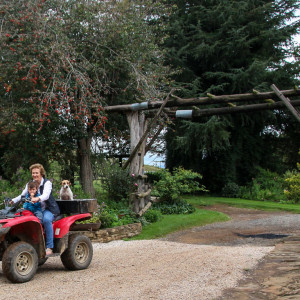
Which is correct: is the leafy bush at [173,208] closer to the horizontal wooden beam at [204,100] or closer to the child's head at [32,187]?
the horizontal wooden beam at [204,100]

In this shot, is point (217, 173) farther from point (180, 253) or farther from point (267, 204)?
point (180, 253)

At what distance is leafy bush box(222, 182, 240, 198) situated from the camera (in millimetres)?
22688

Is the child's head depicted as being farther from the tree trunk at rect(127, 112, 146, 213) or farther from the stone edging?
the tree trunk at rect(127, 112, 146, 213)

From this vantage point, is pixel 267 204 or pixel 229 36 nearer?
pixel 267 204

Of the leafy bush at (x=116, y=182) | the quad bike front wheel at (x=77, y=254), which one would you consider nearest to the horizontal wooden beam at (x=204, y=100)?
the leafy bush at (x=116, y=182)

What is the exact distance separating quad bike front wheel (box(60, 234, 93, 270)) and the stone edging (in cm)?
294

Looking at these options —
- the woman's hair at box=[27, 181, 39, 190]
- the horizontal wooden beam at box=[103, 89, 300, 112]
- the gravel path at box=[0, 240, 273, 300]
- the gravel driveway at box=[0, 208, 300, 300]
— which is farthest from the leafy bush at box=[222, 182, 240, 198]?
the woman's hair at box=[27, 181, 39, 190]

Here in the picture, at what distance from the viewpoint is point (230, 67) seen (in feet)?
75.1

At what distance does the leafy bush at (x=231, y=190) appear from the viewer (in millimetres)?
22688

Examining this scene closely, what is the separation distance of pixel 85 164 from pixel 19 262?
963 cm

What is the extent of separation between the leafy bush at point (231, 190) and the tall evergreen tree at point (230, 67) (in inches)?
20.4

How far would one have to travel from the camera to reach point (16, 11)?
44.3ft

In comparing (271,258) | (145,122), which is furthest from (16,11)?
(271,258)

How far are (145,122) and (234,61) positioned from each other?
1074 cm
